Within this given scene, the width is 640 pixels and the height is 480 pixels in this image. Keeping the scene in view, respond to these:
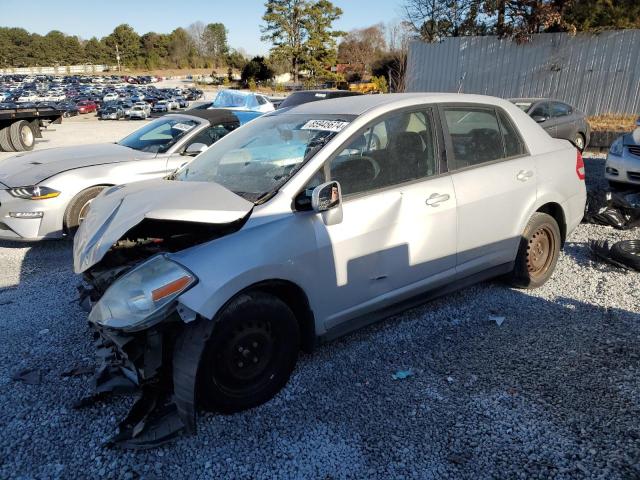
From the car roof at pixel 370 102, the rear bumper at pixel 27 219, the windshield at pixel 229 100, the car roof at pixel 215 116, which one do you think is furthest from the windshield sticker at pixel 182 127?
the windshield at pixel 229 100

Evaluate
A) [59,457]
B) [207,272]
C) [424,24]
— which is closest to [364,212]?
[207,272]

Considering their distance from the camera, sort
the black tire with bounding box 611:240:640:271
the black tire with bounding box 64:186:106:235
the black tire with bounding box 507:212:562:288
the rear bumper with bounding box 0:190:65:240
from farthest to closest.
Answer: the black tire with bounding box 64:186:106:235 < the rear bumper with bounding box 0:190:65:240 < the black tire with bounding box 611:240:640:271 < the black tire with bounding box 507:212:562:288

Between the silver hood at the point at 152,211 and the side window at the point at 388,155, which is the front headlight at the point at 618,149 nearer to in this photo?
the side window at the point at 388,155

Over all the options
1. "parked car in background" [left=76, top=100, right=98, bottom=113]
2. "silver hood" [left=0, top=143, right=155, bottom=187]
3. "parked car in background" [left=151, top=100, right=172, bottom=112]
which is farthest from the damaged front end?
"parked car in background" [left=76, top=100, right=98, bottom=113]

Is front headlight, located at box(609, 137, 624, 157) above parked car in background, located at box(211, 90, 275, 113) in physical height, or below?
below

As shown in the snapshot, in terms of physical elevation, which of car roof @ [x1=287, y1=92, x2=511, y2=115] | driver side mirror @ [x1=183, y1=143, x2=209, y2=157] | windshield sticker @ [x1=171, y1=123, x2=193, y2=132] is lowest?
driver side mirror @ [x1=183, y1=143, x2=209, y2=157]

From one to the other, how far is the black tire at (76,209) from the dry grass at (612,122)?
14122 millimetres

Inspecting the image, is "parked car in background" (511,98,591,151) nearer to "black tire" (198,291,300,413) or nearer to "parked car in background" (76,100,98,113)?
"black tire" (198,291,300,413)

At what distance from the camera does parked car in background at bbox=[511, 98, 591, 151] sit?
36.7 feet

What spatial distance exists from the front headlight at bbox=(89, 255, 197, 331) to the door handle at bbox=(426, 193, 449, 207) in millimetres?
1759

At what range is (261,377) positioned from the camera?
2822 mm

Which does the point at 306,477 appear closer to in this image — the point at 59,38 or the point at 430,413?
the point at 430,413

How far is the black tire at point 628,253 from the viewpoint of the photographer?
4812mm

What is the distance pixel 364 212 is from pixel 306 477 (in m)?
1.57
